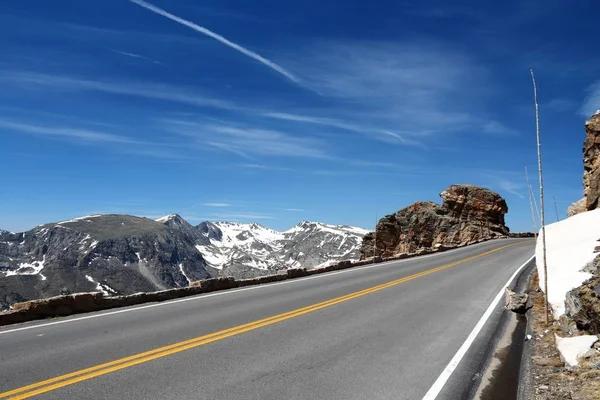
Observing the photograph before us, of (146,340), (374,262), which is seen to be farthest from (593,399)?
(374,262)

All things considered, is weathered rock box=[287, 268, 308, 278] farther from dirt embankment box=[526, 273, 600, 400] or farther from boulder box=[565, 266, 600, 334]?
boulder box=[565, 266, 600, 334]

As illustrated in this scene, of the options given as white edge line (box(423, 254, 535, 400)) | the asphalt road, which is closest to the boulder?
the asphalt road

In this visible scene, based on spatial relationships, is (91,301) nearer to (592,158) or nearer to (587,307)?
(587,307)

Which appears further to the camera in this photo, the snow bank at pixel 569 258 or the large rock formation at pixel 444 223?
the large rock formation at pixel 444 223

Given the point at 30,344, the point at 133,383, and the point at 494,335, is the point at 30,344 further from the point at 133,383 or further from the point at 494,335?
the point at 494,335

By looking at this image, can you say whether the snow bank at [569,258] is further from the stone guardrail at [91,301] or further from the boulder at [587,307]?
the stone guardrail at [91,301]

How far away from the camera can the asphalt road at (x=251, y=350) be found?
19.4 feet

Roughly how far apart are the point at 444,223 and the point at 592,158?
29328 millimetres

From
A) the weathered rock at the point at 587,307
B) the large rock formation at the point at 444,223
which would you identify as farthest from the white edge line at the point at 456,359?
the large rock formation at the point at 444,223

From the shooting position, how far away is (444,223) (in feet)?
210

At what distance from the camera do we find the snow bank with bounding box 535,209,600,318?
12.6 meters

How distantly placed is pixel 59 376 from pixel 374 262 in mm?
24099

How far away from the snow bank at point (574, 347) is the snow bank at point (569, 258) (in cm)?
308

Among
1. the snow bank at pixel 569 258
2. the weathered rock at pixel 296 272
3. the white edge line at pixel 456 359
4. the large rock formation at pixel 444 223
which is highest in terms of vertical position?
the large rock formation at pixel 444 223
